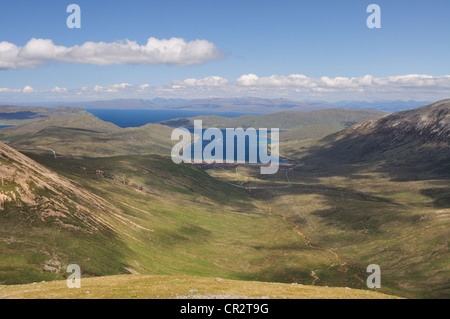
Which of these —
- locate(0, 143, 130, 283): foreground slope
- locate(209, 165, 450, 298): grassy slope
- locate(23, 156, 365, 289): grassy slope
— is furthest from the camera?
locate(23, 156, 365, 289): grassy slope

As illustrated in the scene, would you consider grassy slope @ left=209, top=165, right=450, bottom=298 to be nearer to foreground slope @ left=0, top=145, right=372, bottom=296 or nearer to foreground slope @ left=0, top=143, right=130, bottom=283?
foreground slope @ left=0, top=145, right=372, bottom=296

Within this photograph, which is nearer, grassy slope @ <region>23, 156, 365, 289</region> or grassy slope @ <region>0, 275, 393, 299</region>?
grassy slope @ <region>0, 275, 393, 299</region>

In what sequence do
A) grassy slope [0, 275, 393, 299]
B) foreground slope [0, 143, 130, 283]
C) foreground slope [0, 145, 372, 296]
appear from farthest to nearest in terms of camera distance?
foreground slope [0, 145, 372, 296] < foreground slope [0, 143, 130, 283] < grassy slope [0, 275, 393, 299]

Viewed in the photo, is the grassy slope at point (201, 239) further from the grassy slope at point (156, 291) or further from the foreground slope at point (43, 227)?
the grassy slope at point (156, 291)

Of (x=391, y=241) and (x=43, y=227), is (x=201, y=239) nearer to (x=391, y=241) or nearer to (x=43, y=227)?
(x=43, y=227)

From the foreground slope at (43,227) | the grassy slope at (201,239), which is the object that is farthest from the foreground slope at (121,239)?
the grassy slope at (201,239)

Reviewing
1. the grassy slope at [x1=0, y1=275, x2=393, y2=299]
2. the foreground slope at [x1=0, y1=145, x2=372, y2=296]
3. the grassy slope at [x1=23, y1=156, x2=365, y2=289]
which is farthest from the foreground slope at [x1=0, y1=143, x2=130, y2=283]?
the grassy slope at [x1=0, y1=275, x2=393, y2=299]

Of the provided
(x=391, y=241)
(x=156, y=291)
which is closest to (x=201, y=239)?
(x=391, y=241)

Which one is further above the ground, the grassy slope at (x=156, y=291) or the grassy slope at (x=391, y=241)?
the grassy slope at (x=156, y=291)

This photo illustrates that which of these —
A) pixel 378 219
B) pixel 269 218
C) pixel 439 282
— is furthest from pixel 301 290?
pixel 269 218
